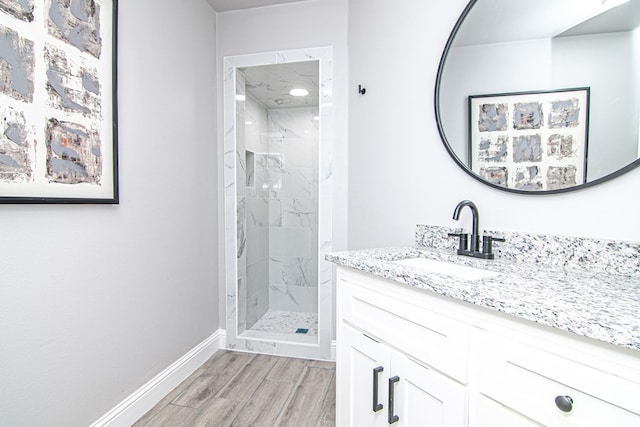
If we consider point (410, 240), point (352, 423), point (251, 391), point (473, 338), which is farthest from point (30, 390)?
point (410, 240)

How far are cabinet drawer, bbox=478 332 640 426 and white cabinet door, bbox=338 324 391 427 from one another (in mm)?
375

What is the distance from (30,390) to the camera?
1.13 metres

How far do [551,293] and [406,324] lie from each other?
401 mm

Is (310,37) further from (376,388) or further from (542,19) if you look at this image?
(376,388)

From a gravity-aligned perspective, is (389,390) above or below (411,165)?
below

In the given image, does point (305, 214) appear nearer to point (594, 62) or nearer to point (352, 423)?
point (352, 423)

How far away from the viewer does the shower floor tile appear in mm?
2389

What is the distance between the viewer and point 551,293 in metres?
0.77

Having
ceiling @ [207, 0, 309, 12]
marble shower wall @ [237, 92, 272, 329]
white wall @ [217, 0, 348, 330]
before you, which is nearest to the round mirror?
white wall @ [217, 0, 348, 330]

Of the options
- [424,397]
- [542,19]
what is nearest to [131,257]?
[424,397]

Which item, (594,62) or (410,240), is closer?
(594,62)

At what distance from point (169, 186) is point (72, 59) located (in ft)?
2.52

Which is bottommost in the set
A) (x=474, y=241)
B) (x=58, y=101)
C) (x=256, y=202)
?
(x=474, y=241)

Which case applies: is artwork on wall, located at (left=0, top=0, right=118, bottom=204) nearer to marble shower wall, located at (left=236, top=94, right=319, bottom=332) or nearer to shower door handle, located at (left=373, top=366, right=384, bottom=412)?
shower door handle, located at (left=373, top=366, right=384, bottom=412)
